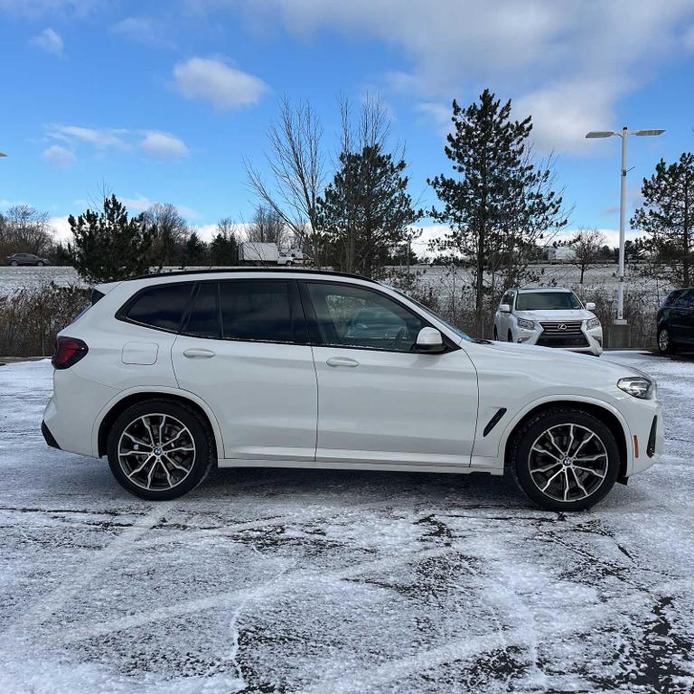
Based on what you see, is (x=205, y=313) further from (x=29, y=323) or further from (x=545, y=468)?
(x=29, y=323)

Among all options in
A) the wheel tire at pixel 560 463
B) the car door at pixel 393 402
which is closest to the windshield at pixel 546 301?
the wheel tire at pixel 560 463

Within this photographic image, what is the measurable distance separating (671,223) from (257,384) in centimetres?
3100

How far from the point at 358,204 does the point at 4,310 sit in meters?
11.1

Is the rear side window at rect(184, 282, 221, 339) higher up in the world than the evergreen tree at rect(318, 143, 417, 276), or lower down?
lower down

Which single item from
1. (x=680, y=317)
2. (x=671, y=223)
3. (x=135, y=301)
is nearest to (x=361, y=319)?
(x=135, y=301)

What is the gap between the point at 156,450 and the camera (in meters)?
4.63

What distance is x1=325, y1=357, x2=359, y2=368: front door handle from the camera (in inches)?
177

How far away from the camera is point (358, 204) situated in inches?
830

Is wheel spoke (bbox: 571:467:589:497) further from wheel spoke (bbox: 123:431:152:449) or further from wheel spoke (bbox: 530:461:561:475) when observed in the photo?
wheel spoke (bbox: 123:431:152:449)

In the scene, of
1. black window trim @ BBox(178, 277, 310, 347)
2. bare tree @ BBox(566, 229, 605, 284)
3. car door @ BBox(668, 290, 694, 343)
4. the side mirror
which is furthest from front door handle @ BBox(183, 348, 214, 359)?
bare tree @ BBox(566, 229, 605, 284)

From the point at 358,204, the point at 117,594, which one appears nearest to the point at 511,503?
the point at 117,594

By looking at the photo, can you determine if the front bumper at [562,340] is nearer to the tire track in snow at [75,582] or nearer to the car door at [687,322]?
the car door at [687,322]

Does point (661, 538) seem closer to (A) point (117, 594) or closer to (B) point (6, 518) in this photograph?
(A) point (117, 594)

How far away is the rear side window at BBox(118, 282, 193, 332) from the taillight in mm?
358
